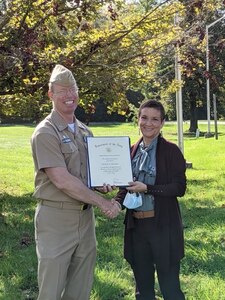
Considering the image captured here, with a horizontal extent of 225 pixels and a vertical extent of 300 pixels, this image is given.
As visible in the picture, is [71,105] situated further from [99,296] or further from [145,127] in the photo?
[99,296]

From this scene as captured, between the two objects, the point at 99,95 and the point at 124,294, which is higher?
the point at 99,95

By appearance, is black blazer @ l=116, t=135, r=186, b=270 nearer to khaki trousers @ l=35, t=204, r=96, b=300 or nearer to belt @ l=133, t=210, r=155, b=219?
belt @ l=133, t=210, r=155, b=219

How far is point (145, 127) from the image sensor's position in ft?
12.6

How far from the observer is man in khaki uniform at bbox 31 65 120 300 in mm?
3330

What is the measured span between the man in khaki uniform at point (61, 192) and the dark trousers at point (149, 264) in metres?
0.39

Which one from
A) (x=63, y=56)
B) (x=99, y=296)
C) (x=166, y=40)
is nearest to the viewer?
(x=99, y=296)

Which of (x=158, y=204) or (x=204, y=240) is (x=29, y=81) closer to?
(x=204, y=240)

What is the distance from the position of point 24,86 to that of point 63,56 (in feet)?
3.79

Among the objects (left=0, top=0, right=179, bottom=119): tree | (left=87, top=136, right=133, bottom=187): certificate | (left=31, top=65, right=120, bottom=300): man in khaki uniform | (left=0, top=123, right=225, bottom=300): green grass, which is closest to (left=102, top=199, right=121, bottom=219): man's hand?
(left=31, top=65, right=120, bottom=300): man in khaki uniform

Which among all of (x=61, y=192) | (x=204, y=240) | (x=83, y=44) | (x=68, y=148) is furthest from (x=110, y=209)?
(x=83, y=44)

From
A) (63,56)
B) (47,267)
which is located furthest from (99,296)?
(63,56)

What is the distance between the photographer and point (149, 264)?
13.0ft

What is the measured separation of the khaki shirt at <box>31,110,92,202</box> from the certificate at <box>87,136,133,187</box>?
0.21 feet

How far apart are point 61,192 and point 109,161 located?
1.42ft
